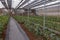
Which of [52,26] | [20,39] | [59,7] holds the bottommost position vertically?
[20,39]

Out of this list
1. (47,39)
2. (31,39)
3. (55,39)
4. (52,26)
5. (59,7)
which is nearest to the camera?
(55,39)

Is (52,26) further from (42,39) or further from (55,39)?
(55,39)

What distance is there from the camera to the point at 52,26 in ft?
28.9

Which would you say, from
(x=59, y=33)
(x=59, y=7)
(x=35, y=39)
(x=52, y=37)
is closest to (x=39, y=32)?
(x=35, y=39)

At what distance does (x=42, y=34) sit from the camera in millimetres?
7926

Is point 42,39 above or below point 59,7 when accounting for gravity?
below

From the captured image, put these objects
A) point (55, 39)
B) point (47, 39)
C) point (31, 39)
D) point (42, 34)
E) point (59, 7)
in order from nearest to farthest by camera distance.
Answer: point (55, 39) < point (47, 39) < point (31, 39) < point (42, 34) < point (59, 7)

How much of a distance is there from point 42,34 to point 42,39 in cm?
95

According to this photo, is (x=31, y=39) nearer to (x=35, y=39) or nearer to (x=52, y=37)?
(x=35, y=39)

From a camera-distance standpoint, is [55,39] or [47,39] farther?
[47,39]

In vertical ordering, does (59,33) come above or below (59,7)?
below

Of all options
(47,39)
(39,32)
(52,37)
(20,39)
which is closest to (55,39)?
(52,37)

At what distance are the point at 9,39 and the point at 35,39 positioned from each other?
1.50 meters

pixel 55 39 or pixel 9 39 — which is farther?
pixel 9 39
